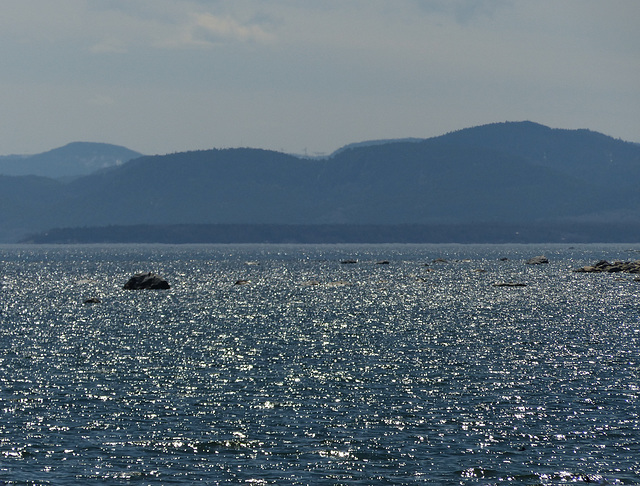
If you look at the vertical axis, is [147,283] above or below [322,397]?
below

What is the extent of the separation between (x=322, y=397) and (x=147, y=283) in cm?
8715

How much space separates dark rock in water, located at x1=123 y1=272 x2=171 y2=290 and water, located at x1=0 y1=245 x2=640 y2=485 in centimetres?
3412

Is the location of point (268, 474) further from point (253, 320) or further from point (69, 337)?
point (253, 320)

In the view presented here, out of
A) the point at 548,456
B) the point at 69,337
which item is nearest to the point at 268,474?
the point at 548,456

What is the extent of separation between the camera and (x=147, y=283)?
417 feet

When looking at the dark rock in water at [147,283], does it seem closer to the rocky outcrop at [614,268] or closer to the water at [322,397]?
the water at [322,397]

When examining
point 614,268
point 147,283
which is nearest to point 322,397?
point 147,283

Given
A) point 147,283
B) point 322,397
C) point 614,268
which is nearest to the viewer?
point 322,397

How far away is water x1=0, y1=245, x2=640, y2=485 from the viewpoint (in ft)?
104

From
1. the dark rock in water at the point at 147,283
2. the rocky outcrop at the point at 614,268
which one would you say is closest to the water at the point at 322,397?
the dark rock in water at the point at 147,283

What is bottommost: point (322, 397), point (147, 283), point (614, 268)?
point (147, 283)

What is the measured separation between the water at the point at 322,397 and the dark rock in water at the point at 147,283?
112 ft

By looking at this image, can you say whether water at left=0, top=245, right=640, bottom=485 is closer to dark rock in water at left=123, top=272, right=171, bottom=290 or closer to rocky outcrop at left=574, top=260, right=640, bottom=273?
dark rock in water at left=123, top=272, right=171, bottom=290

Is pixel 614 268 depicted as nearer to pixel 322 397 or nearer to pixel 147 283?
pixel 147 283
